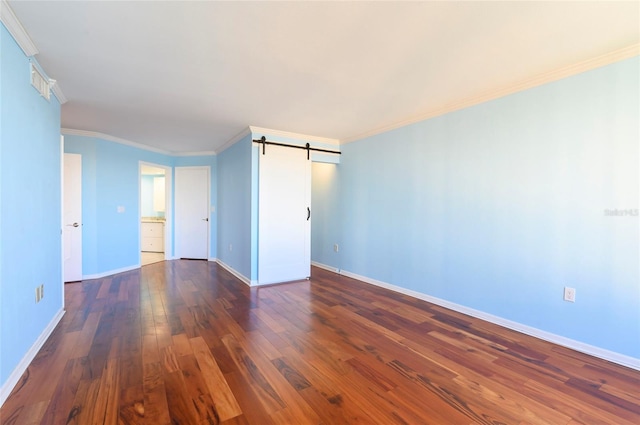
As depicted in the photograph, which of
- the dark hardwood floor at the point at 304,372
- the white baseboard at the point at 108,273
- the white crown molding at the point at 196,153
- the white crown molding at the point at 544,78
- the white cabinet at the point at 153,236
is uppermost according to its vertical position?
the white crown molding at the point at 544,78

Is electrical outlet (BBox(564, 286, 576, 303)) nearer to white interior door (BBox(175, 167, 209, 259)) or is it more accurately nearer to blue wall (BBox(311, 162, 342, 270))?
blue wall (BBox(311, 162, 342, 270))

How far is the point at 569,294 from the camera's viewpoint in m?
2.40

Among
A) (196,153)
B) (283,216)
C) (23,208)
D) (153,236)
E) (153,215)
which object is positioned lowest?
(153,236)

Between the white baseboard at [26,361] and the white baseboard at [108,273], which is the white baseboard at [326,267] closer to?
the white baseboard at [108,273]

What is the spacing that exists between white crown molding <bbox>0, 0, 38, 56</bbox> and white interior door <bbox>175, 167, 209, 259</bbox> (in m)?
3.97

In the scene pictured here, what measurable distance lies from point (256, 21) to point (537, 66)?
7.52ft

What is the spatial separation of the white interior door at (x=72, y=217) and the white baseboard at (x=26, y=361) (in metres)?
1.85

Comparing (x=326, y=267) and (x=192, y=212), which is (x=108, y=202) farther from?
(x=326, y=267)

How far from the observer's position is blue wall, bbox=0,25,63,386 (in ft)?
5.65

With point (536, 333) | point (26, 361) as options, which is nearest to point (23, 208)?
point (26, 361)

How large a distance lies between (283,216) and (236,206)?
95 cm

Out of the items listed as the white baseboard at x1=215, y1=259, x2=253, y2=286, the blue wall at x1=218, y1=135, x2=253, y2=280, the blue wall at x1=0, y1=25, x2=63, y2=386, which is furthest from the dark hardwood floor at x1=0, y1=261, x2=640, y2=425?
the blue wall at x1=218, y1=135, x2=253, y2=280

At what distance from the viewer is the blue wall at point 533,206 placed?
217 centimetres

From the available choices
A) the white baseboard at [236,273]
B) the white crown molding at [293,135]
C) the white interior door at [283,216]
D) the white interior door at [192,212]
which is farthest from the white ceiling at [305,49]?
the white interior door at [192,212]
